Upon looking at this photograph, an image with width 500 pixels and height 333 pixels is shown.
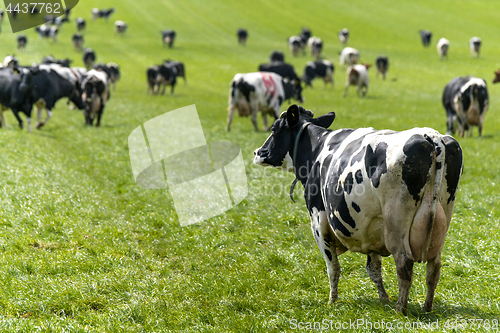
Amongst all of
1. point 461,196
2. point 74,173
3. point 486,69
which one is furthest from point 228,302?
point 486,69

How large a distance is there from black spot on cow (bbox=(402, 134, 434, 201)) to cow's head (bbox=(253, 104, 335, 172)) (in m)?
1.98

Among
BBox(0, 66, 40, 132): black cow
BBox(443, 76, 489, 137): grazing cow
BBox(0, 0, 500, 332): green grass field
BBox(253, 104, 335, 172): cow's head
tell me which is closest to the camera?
BBox(0, 0, 500, 332): green grass field

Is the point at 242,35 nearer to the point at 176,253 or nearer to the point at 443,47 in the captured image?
the point at 443,47

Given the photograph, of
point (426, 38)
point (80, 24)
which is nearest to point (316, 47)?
point (426, 38)

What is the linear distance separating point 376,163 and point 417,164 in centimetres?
41

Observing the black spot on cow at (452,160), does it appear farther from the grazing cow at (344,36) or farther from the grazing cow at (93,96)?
the grazing cow at (344,36)

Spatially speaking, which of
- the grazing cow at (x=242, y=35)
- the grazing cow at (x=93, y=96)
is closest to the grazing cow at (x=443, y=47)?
the grazing cow at (x=242, y=35)

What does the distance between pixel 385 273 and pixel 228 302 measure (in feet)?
7.20

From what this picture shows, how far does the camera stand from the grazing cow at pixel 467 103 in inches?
699

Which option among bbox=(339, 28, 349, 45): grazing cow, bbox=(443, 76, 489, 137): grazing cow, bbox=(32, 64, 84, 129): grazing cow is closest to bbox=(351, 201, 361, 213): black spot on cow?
bbox=(443, 76, 489, 137): grazing cow

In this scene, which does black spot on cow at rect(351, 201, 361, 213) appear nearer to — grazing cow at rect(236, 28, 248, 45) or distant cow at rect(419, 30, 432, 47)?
grazing cow at rect(236, 28, 248, 45)

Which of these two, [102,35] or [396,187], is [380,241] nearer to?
[396,187]

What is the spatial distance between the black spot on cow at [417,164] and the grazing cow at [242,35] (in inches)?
2235

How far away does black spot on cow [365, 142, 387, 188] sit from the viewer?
15.2 feet
